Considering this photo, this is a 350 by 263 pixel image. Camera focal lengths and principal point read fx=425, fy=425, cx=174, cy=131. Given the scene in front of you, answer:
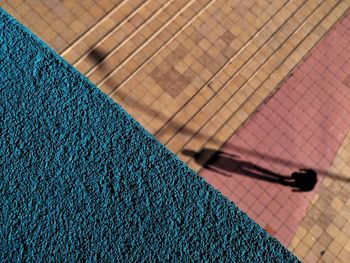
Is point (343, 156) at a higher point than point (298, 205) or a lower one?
higher

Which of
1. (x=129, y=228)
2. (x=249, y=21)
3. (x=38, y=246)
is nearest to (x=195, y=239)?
(x=129, y=228)

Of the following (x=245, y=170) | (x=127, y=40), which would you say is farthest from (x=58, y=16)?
(x=245, y=170)

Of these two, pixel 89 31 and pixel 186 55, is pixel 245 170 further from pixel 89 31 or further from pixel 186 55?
pixel 89 31

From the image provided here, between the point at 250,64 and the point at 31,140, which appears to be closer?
the point at 31,140

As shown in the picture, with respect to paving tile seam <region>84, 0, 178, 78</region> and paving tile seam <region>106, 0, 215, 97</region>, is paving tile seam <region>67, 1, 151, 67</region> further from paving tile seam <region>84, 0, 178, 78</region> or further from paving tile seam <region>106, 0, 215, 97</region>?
paving tile seam <region>106, 0, 215, 97</region>

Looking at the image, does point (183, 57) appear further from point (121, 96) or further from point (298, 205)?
point (298, 205)

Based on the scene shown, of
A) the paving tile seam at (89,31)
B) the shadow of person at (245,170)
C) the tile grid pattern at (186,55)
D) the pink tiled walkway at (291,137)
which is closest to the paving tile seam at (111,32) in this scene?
the tile grid pattern at (186,55)
